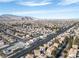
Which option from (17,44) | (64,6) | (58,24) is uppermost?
(64,6)

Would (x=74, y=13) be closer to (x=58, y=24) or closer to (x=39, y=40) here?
(x=58, y=24)

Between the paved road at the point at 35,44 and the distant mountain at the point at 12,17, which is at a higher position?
the distant mountain at the point at 12,17

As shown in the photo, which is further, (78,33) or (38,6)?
(38,6)

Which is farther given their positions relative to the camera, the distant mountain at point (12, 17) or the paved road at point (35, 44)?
the distant mountain at point (12, 17)

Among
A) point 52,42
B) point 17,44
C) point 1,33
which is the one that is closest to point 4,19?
point 1,33

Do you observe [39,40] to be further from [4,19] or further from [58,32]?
[4,19]

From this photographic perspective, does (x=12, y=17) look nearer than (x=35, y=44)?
No

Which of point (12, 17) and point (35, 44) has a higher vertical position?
point (12, 17)

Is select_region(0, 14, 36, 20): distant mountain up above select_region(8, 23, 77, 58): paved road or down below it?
above

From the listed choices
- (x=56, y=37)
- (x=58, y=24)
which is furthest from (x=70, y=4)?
(x=56, y=37)

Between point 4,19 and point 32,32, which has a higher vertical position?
point 4,19

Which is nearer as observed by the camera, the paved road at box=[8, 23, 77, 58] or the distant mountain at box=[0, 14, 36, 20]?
the paved road at box=[8, 23, 77, 58]
